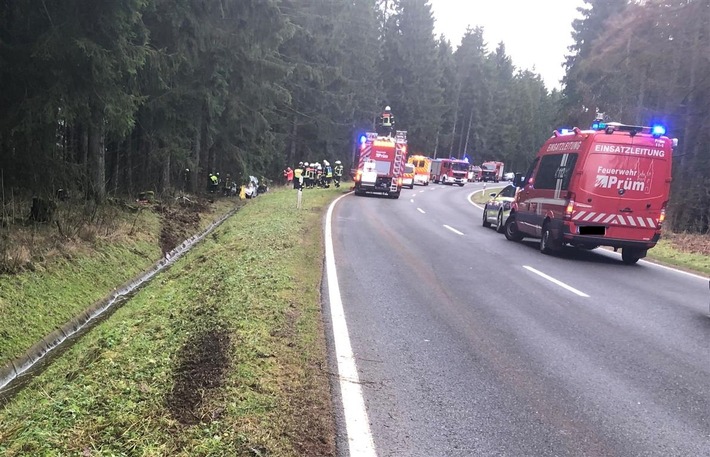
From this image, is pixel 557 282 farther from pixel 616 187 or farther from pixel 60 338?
pixel 60 338

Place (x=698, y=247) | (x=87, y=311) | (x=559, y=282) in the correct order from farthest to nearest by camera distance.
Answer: (x=698, y=247) → (x=559, y=282) → (x=87, y=311)

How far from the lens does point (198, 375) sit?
450 centimetres

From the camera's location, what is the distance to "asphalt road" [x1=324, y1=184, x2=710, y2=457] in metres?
3.89

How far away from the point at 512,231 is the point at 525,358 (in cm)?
1014

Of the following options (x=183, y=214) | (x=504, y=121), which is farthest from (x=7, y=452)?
(x=504, y=121)

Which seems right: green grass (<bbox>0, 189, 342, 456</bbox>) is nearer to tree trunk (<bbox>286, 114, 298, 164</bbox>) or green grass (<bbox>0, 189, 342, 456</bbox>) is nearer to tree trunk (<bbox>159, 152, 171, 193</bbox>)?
tree trunk (<bbox>159, 152, 171, 193</bbox>)

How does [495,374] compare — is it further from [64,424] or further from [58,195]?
[58,195]

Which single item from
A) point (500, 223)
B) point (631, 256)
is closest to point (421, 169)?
point (500, 223)

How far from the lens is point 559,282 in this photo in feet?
30.7

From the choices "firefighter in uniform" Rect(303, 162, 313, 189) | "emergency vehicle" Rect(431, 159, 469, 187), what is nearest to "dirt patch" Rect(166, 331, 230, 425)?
"firefighter in uniform" Rect(303, 162, 313, 189)

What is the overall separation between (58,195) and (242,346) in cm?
984

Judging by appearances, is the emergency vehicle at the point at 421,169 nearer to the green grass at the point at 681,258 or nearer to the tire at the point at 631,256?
the green grass at the point at 681,258

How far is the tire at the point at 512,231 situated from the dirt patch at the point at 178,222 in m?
9.24

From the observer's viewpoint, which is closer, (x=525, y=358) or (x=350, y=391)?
(x=350, y=391)
